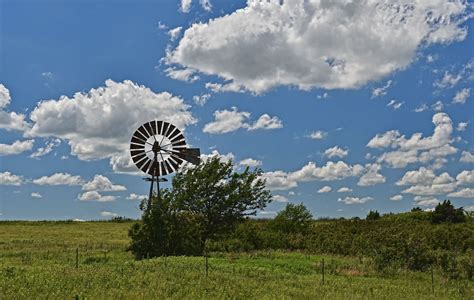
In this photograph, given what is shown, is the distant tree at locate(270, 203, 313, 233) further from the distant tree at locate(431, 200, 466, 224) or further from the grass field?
the grass field

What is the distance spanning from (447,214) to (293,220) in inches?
723

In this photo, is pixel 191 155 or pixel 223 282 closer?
pixel 223 282

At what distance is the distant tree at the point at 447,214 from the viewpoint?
65188mm

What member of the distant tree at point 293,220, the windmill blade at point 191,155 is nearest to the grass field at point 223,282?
the windmill blade at point 191,155

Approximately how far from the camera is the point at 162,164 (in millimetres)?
46281

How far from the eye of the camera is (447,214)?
217ft

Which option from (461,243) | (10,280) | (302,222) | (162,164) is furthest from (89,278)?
(302,222)

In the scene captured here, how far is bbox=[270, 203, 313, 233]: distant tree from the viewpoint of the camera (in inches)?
2562

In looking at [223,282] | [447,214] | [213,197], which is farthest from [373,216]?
[223,282]

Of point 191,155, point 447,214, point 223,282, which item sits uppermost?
point 191,155

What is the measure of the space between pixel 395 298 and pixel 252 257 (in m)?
17.7

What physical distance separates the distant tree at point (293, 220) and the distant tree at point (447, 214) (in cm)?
1504

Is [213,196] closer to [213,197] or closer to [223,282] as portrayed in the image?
[213,197]

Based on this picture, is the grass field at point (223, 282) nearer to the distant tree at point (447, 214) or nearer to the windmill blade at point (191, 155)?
the windmill blade at point (191, 155)
